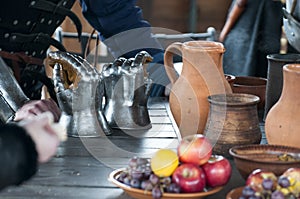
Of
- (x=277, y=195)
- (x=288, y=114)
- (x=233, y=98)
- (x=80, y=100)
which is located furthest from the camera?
(x=80, y=100)

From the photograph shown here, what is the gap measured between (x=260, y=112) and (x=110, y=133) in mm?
514

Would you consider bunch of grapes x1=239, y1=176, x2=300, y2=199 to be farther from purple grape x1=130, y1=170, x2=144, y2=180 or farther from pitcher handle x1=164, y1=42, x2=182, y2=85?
pitcher handle x1=164, y1=42, x2=182, y2=85

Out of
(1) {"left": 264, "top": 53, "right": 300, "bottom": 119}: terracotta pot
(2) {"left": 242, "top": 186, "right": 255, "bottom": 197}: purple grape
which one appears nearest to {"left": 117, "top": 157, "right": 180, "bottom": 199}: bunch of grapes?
(2) {"left": 242, "top": 186, "right": 255, "bottom": 197}: purple grape

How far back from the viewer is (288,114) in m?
1.41

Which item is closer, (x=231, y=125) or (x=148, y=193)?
(x=148, y=193)

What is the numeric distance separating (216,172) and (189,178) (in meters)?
0.06

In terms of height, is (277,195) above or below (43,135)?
below

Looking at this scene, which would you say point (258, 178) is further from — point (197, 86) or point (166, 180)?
point (197, 86)

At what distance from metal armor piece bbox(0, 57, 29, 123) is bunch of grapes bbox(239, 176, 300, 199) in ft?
2.65

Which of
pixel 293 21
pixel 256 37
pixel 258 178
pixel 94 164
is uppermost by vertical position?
pixel 293 21

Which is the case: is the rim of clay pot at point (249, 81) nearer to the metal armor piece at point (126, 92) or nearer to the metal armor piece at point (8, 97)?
the metal armor piece at point (126, 92)

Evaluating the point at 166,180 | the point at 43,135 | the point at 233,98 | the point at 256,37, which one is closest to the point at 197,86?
the point at 233,98

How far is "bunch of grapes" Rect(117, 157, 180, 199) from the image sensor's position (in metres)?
1.15

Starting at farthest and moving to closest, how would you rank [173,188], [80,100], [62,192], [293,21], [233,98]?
[293,21]
[80,100]
[233,98]
[62,192]
[173,188]
